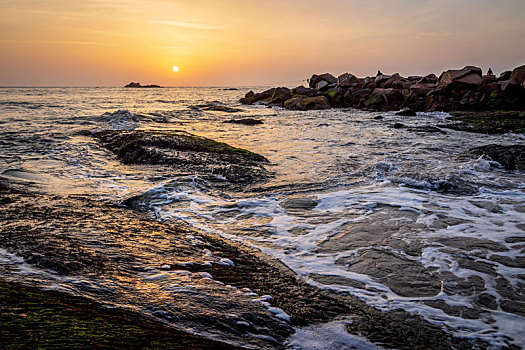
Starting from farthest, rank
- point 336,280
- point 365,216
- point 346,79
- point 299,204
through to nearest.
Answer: point 346,79, point 299,204, point 365,216, point 336,280

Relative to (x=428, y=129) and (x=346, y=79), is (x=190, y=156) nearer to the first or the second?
(x=428, y=129)

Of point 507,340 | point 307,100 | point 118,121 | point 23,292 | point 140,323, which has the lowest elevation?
point 507,340

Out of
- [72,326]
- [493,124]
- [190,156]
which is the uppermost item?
[493,124]

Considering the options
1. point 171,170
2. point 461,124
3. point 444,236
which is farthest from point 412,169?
point 461,124

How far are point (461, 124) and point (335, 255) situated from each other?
15624 millimetres

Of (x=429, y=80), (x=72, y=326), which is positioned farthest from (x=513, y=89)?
(x=72, y=326)

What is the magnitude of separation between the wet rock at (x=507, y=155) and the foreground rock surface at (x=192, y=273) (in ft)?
22.8

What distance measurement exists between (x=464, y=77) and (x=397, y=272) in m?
26.5

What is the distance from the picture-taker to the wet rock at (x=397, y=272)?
2961mm

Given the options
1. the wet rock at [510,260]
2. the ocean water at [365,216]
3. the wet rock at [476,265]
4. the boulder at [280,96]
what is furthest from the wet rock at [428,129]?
the boulder at [280,96]

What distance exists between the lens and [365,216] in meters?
4.86

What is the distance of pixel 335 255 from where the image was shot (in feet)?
12.1

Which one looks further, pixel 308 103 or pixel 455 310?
pixel 308 103

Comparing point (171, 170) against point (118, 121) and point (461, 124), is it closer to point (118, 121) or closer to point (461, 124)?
point (118, 121)
